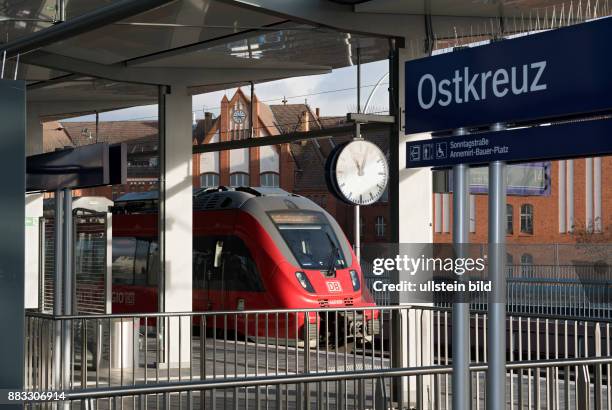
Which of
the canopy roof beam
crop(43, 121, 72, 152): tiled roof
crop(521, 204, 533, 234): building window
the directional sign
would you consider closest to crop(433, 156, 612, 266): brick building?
crop(521, 204, 533, 234): building window

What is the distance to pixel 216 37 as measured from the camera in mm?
12102

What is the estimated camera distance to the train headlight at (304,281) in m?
20.5

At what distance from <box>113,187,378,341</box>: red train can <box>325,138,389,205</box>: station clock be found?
8064mm

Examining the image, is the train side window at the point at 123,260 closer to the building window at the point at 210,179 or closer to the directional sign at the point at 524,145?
the directional sign at the point at 524,145

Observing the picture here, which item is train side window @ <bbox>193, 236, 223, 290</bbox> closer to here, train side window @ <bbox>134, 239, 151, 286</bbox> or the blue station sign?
train side window @ <bbox>134, 239, 151, 286</bbox>

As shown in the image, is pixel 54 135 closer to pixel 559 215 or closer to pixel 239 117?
pixel 239 117

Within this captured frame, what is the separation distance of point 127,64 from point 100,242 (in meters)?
2.30

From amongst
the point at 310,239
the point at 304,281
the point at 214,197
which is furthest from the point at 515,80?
the point at 214,197

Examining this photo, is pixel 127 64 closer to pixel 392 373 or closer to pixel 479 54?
pixel 392 373

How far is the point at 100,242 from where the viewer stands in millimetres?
13695

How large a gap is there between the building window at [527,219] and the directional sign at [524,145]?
54.3m

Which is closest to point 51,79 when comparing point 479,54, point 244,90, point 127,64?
point 127,64

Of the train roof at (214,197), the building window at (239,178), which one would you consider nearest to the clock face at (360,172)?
the train roof at (214,197)

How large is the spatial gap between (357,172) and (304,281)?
9.37 m
